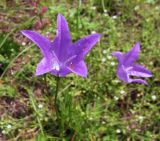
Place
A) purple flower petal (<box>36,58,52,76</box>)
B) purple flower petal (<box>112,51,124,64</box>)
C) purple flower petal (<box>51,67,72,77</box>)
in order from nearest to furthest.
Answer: purple flower petal (<box>36,58,52,76</box>)
purple flower petal (<box>51,67,72,77</box>)
purple flower petal (<box>112,51,124,64</box>)

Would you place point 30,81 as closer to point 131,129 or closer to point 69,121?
point 69,121

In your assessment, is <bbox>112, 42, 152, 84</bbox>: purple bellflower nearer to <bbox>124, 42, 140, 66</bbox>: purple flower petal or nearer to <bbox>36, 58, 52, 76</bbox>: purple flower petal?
<bbox>124, 42, 140, 66</bbox>: purple flower petal

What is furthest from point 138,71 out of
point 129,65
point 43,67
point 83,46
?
point 43,67

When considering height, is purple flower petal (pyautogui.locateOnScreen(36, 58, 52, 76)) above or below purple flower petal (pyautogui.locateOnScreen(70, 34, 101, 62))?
below

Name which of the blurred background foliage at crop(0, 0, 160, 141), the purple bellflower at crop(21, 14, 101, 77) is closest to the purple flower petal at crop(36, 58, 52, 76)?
the purple bellflower at crop(21, 14, 101, 77)

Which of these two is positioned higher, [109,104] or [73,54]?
[73,54]

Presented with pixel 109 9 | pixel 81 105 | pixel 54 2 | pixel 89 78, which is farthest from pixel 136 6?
pixel 81 105
